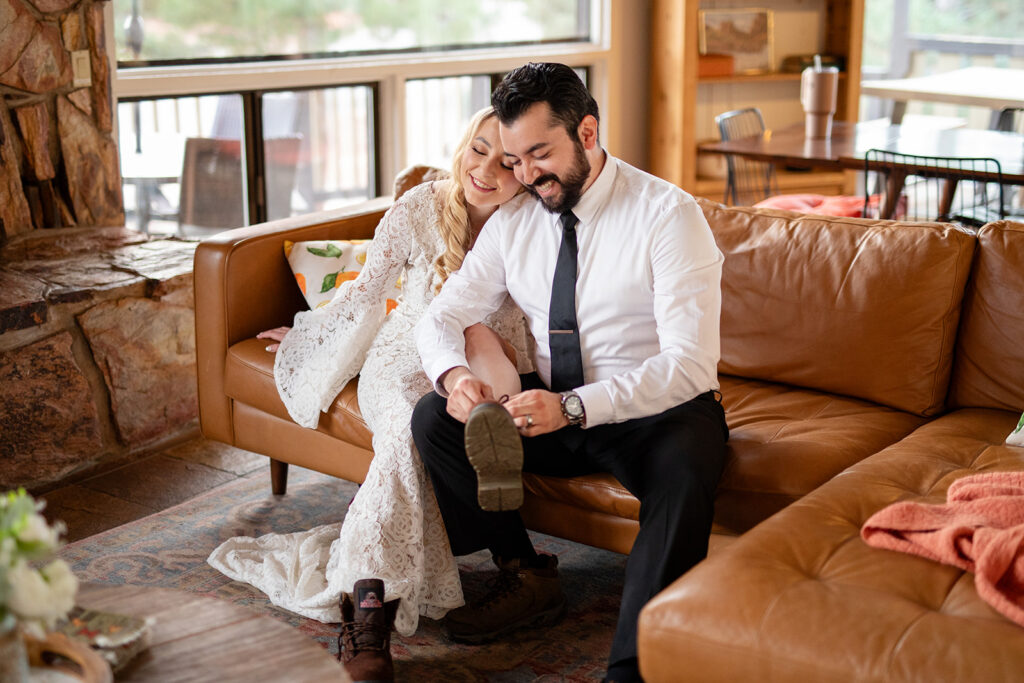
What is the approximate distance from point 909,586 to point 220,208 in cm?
332

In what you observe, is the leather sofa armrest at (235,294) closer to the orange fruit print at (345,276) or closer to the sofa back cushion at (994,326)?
the orange fruit print at (345,276)

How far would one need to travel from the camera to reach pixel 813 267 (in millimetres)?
2484

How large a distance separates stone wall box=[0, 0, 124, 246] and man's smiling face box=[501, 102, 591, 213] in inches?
72.8

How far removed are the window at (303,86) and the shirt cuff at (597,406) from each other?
239cm

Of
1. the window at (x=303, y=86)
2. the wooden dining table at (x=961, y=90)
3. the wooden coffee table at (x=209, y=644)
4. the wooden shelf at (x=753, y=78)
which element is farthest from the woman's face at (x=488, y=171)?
the wooden dining table at (x=961, y=90)

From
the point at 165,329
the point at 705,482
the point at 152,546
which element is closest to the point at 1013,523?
the point at 705,482

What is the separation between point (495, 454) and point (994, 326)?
1178mm

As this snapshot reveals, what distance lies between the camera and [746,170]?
19.0 feet

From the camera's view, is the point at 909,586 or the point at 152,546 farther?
the point at 152,546

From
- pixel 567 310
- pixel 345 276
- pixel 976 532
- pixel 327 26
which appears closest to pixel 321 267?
pixel 345 276

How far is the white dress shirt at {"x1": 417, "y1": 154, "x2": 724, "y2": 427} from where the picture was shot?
207 centimetres

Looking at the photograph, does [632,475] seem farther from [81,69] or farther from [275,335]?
[81,69]

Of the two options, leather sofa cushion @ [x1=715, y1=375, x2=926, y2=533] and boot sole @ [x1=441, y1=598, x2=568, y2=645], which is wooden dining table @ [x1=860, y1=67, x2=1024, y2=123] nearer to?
leather sofa cushion @ [x1=715, y1=375, x2=926, y2=533]

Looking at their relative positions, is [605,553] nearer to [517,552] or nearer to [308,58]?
[517,552]
